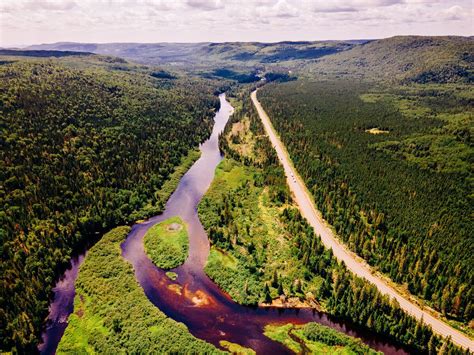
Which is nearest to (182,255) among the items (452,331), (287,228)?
(287,228)

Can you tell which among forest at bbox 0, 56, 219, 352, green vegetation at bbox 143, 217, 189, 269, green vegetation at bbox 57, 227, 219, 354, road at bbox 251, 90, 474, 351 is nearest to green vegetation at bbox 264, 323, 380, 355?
green vegetation at bbox 57, 227, 219, 354

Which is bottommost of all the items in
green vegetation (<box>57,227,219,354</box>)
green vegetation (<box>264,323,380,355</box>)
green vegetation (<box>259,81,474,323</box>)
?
green vegetation (<box>264,323,380,355</box>)

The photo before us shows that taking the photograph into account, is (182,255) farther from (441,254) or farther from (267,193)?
(441,254)

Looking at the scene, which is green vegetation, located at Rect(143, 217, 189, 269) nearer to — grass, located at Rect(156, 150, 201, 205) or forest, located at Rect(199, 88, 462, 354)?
forest, located at Rect(199, 88, 462, 354)

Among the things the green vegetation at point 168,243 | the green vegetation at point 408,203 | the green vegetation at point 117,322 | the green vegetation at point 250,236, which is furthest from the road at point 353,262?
the green vegetation at point 117,322

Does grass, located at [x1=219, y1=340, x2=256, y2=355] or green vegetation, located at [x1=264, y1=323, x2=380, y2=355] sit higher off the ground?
green vegetation, located at [x1=264, y1=323, x2=380, y2=355]
